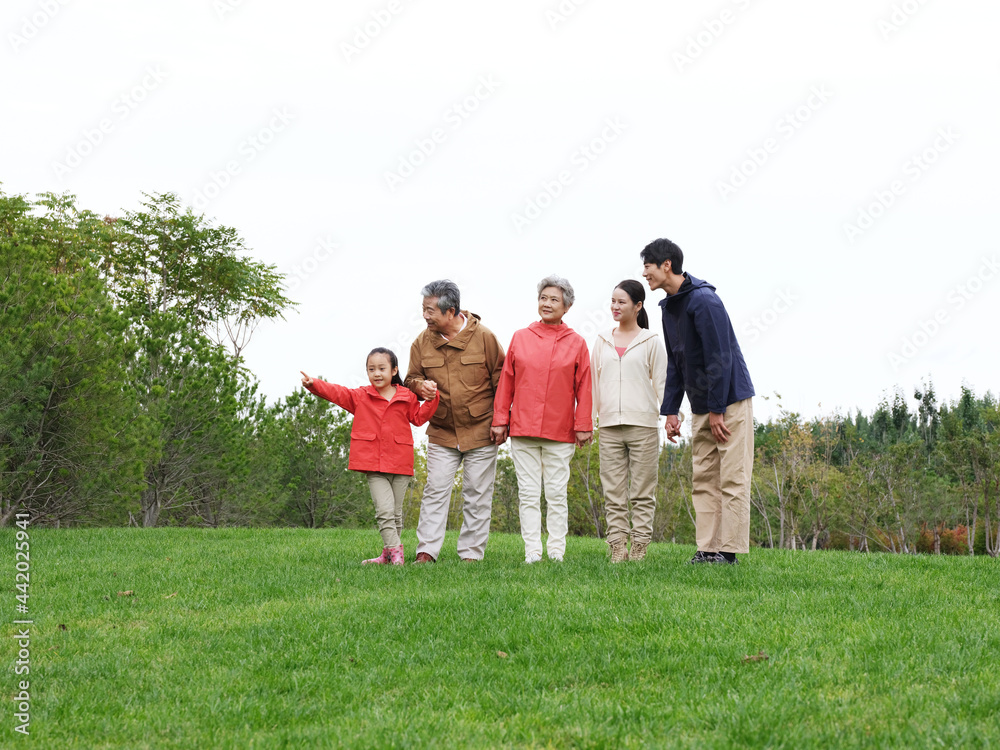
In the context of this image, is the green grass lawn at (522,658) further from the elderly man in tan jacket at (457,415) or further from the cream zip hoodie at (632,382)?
the cream zip hoodie at (632,382)

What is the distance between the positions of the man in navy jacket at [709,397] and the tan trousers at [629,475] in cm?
27

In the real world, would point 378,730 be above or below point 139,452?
below

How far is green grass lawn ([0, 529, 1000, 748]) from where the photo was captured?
11.2 feet

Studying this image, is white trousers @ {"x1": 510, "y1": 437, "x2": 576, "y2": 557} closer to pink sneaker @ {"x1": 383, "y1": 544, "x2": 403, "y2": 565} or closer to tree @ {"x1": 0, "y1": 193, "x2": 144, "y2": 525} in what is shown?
pink sneaker @ {"x1": 383, "y1": 544, "x2": 403, "y2": 565}

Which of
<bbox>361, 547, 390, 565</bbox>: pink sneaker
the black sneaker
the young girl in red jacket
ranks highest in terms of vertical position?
the young girl in red jacket

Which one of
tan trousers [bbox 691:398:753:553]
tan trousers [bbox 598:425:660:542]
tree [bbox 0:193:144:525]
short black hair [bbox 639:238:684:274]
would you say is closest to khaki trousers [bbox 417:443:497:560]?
Result: tan trousers [bbox 598:425:660:542]

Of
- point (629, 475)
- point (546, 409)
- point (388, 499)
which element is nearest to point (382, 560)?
point (388, 499)

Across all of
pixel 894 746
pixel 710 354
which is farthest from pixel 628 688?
pixel 710 354

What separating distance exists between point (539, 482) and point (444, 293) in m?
1.89

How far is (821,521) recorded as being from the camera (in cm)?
3772

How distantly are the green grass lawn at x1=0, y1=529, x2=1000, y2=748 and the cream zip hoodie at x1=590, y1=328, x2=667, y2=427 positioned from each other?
49.8 inches

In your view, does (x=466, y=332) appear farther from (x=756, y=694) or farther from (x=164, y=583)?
(x=756, y=694)

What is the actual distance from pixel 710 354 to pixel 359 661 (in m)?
3.91

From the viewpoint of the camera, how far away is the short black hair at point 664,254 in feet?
24.0
